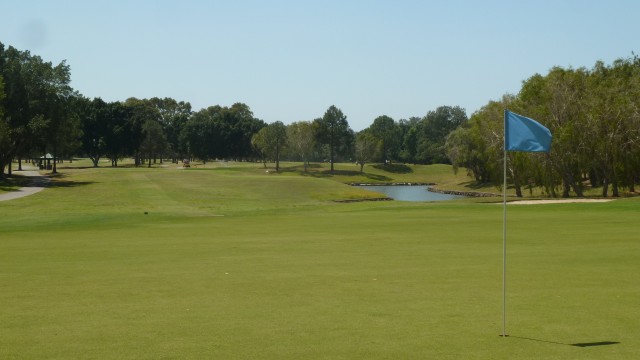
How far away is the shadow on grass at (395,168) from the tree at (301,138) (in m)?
19.5

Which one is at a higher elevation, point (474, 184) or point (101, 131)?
point (101, 131)

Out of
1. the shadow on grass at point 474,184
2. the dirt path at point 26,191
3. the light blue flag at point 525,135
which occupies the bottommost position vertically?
the shadow on grass at point 474,184

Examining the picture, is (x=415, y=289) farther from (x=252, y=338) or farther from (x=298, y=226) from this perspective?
(x=298, y=226)

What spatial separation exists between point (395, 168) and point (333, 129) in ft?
57.4

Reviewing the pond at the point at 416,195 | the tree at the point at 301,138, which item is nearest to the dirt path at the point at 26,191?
the pond at the point at 416,195

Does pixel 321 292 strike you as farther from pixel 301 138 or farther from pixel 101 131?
pixel 301 138

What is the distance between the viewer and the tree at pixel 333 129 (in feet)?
577

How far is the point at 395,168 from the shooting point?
180 m

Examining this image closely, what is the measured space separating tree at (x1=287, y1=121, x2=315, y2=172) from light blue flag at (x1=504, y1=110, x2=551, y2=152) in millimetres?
156233

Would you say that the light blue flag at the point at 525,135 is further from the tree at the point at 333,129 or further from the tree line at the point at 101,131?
the tree at the point at 333,129

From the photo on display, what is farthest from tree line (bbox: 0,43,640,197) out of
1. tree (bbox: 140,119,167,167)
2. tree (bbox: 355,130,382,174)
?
tree (bbox: 140,119,167,167)

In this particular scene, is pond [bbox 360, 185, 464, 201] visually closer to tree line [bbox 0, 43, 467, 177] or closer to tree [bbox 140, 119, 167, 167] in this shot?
tree line [bbox 0, 43, 467, 177]

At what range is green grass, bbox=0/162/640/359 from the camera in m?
11.1

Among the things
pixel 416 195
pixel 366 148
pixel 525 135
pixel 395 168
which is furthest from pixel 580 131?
pixel 395 168
